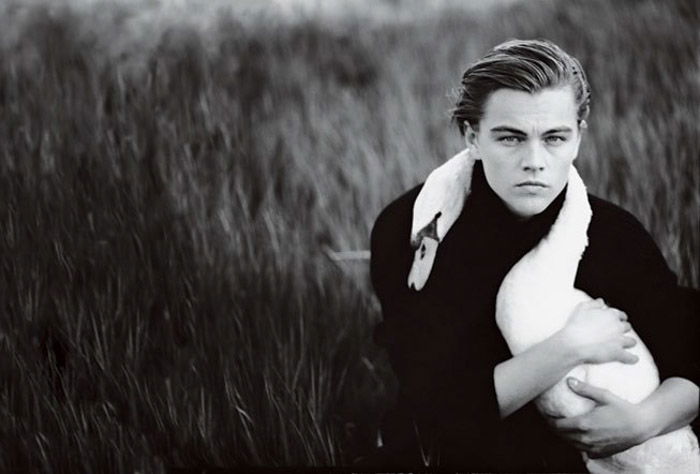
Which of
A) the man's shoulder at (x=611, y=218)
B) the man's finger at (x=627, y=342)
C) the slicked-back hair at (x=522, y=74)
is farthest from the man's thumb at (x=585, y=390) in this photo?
the slicked-back hair at (x=522, y=74)

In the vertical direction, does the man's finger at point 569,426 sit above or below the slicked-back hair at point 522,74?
below

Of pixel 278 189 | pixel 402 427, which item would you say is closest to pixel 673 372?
pixel 402 427

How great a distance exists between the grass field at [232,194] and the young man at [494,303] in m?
0.13

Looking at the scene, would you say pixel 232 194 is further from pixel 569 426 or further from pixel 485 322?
pixel 569 426

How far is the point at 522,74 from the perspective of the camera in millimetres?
1723

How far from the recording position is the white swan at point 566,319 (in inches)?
67.8

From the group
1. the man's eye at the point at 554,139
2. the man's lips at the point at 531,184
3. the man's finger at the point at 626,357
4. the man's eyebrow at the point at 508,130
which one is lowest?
the man's finger at the point at 626,357

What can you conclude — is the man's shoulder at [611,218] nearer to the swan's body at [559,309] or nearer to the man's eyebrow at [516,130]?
the swan's body at [559,309]

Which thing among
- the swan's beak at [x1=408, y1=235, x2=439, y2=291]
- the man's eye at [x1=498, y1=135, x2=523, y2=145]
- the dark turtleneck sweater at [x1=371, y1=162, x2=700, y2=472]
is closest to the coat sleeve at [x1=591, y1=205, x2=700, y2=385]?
the dark turtleneck sweater at [x1=371, y1=162, x2=700, y2=472]

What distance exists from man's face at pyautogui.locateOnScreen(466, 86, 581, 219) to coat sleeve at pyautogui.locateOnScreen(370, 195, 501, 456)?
9.4 inches

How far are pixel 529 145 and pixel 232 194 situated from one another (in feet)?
2.23

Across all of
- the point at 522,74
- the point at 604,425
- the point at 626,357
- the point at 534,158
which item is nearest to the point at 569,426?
the point at 604,425

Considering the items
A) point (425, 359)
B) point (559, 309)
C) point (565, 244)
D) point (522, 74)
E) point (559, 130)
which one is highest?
point (522, 74)

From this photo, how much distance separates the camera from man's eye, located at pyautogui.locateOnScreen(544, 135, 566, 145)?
1.74 m
